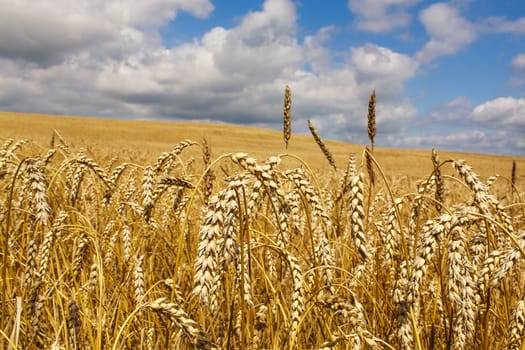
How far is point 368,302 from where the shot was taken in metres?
2.85

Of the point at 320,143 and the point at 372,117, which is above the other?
the point at 372,117

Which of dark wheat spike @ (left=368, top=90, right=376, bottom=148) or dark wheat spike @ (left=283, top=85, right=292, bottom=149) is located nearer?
dark wheat spike @ (left=368, top=90, right=376, bottom=148)

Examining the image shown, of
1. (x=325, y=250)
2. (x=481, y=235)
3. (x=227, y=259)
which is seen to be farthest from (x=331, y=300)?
(x=481, y=235)

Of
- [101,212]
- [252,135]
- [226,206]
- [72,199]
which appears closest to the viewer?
[226,206]

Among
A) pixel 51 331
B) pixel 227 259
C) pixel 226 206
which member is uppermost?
pixel 226 206

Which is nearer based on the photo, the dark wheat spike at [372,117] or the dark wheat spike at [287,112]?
the dark wheat spike at [372,117]

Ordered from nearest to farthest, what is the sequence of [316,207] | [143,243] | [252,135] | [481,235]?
[316,207] < [481,235] < [143,243] < [252,135]

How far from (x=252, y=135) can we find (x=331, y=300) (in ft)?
241

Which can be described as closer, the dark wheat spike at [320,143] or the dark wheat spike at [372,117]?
the dark wheat spike at [372,117]

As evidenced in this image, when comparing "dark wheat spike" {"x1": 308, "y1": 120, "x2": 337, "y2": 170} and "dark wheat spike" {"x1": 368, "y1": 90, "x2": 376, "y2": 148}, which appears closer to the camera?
"dark wheat spike" {"x1": 368, "y1": 90, "x2": 376, "y2": 148}

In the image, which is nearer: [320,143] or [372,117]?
[372,117]

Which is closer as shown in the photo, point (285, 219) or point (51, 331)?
point (285, 219)

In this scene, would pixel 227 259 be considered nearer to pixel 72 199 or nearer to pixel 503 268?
pixel 503 268

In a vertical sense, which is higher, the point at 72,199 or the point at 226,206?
the point at 226,206
